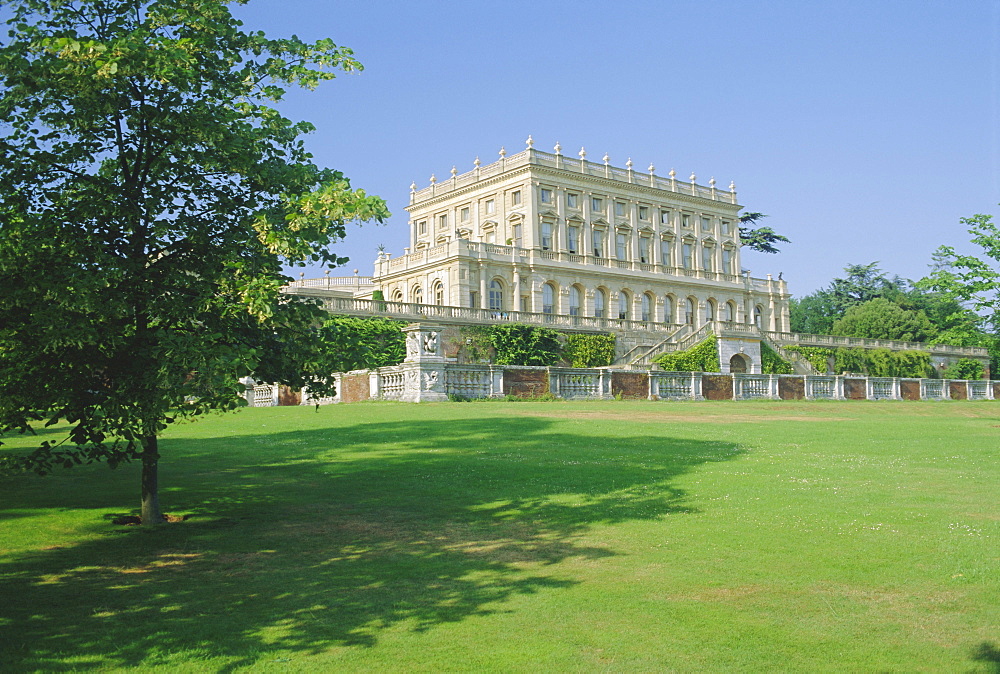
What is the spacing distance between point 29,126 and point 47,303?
2.05 meters

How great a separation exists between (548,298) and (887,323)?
3461cm

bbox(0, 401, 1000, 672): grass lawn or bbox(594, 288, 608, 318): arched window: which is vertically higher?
bbox(594, 288, 608, 318): arched window

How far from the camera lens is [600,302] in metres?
68.2

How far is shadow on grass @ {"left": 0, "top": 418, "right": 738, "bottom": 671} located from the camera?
6367 millimetres

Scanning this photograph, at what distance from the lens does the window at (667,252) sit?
74375 mm

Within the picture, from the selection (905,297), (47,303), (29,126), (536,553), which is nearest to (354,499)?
(536,553)

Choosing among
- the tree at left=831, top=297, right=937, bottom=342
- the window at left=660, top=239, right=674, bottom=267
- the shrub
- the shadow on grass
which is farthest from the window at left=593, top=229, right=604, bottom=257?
the shadow on grass

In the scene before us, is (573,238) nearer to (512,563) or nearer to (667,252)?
(667,252)

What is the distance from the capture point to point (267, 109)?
1004cm

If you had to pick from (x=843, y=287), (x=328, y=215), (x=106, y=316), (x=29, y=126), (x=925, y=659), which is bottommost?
(x=925, y=659)

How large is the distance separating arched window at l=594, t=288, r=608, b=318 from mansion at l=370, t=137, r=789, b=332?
0.13 metres

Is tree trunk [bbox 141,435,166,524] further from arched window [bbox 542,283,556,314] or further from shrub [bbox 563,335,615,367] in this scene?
arched window [bbox 542,283,556,314]

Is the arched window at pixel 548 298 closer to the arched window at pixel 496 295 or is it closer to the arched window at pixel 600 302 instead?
the arched window at pixel 496 295

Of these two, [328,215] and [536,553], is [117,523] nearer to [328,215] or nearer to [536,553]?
[328,215]
